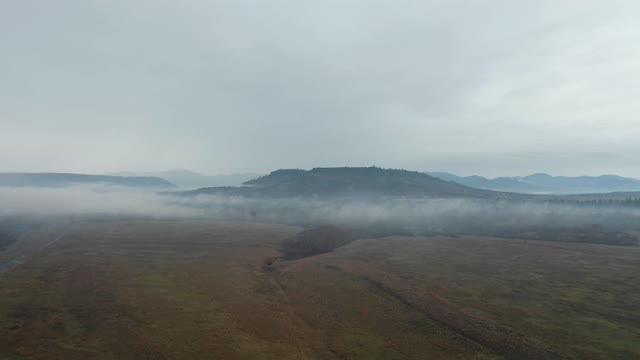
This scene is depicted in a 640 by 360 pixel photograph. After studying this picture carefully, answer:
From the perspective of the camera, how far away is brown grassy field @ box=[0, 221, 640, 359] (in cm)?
4847

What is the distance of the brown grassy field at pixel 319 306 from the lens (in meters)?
48.5

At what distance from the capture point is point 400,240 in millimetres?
158500

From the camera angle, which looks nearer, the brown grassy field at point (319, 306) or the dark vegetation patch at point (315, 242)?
the brown grassy field at point (319, 306)

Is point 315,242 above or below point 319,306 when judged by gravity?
above

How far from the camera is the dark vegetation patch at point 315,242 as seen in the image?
452 feet

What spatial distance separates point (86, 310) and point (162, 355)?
2263 centimetres

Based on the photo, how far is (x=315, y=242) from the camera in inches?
5920

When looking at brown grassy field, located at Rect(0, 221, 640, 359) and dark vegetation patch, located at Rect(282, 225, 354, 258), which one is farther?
dark vegetation patch, located at Rect(282, 225, 354, 258)

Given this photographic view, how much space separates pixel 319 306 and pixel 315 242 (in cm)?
8430

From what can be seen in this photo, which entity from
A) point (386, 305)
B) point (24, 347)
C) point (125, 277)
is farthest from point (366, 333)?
point (125, 277)

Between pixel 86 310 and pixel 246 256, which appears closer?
pixel 86 310

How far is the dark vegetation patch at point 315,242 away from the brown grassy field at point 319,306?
1981 centimetres

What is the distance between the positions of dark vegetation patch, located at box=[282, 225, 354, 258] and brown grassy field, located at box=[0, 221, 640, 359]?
19.8 m

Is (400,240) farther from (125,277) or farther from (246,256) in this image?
(125,277)
